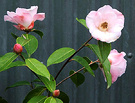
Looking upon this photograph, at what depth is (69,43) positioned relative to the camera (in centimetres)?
208

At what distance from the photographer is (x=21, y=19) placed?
46.7 inches

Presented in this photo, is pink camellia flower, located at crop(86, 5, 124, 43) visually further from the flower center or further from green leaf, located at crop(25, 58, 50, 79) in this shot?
green leaf, located at crop(25, 58, 50, 79)

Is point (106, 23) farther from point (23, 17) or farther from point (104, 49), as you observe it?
point (23, 17)

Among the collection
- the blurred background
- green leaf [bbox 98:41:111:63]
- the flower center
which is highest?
the flower center

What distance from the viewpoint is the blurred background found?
6.44ft

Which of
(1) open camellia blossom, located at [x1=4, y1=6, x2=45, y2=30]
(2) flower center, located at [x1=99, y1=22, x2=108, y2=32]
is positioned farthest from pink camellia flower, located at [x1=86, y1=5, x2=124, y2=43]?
(1) open camellia blossom, located at [x1=4, y1=6, x2=45, y2=30]

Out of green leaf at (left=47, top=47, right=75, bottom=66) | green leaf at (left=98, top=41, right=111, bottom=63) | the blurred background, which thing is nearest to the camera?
green leaf at (left=98, top=41, right=111, bottom=63)

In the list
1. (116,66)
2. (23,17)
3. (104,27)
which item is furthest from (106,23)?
(23,17)

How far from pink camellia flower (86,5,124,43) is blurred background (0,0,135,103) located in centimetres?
103

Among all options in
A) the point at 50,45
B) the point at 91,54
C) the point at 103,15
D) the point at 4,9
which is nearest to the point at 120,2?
the point at 91,54

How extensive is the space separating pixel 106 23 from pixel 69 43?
1032 mm

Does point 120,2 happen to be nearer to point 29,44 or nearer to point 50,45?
point 50,45

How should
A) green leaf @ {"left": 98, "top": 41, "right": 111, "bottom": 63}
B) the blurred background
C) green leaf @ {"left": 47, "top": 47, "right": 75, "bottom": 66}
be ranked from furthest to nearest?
the blurred background
green leaf @ {"left": 47, "top": 47, "right": 75, "bottom": 66}
green leaf @ {"left": 98, "top": 41, "right": 111, "bottom": 63}

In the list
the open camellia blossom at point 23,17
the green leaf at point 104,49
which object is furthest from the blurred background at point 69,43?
the green leaf at point 104,49
